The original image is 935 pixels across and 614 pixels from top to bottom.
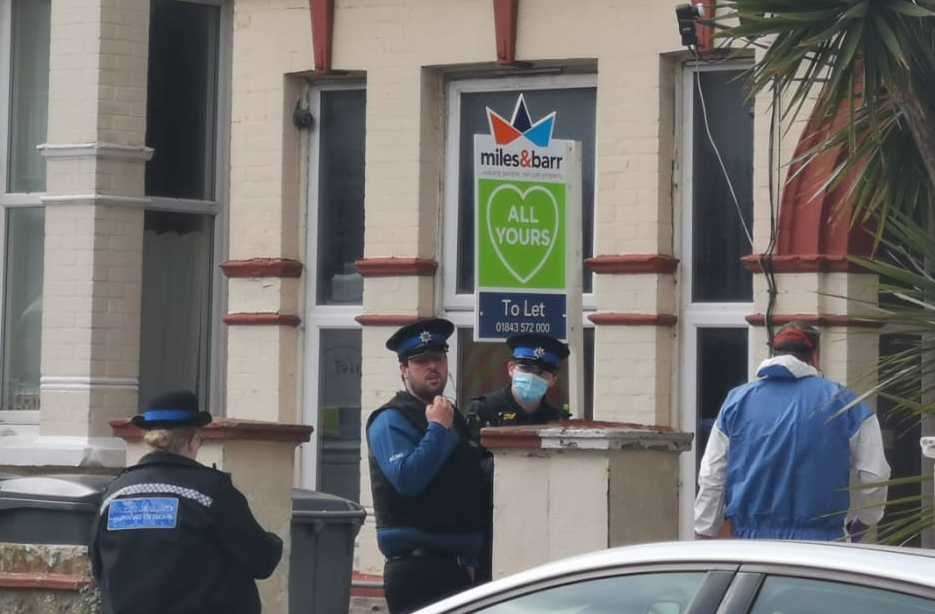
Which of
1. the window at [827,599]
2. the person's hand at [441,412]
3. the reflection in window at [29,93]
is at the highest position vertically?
the reflection in window at [29,93]

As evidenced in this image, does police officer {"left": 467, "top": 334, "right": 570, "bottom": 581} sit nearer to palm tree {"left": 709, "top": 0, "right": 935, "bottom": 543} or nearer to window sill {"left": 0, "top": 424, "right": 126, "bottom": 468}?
palm tree {"left": 709, "top": 0, "right": 935, "bottom": 543}

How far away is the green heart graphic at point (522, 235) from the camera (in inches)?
439

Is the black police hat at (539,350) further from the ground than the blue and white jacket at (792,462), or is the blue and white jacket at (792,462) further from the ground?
the black police hat at (539,350)

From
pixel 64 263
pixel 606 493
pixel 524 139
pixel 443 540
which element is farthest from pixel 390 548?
pixel 64 263

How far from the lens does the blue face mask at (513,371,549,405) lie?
10.4m

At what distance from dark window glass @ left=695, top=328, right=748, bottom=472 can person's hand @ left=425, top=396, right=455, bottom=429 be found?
540 centimetres

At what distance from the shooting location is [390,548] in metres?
9.30

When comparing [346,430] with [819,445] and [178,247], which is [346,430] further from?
[819,445]

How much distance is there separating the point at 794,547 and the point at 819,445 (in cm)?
393

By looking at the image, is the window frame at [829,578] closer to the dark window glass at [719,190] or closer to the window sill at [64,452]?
the dark window glass at [719,190]

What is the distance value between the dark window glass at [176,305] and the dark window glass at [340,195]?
1896mm

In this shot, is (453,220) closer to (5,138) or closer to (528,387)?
(5,138)

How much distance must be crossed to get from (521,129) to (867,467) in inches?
122

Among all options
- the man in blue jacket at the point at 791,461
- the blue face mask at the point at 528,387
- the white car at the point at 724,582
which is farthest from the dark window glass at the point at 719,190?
the white car at the point at 724,582
